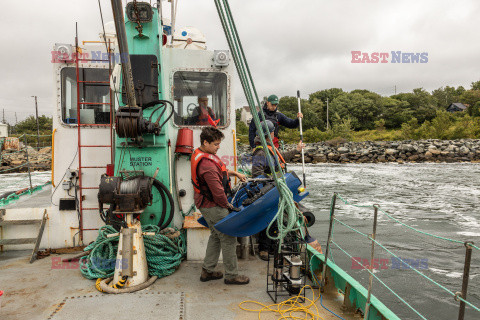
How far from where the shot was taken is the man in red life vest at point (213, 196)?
374 cm

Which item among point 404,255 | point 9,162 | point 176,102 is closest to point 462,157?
point 404,255

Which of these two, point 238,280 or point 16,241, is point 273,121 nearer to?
point 238,280

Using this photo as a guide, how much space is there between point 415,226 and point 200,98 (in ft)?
25.2

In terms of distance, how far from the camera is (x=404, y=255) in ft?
23.9

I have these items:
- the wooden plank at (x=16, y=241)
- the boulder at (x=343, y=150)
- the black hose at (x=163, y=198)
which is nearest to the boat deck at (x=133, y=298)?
the wooden plank at (x=16, y=241)

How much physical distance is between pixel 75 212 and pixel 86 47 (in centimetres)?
257

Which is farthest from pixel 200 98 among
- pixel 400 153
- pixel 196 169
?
pixel 400 153

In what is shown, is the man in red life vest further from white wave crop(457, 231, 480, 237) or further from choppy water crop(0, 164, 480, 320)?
white wave crop(457, 231, 480, 237)

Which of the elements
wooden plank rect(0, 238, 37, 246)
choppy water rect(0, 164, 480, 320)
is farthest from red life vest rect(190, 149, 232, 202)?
choppy water rect(0, 164, 480, 320)

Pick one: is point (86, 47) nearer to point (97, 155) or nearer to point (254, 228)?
point (97, 155)

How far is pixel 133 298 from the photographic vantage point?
12.0 feet

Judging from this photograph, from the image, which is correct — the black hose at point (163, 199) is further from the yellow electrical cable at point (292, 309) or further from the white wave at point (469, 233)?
the white wave at point (469, 233)

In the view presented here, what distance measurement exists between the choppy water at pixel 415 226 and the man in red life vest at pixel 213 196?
9.37 ft

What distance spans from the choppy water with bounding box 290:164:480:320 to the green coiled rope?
3.44 metres
